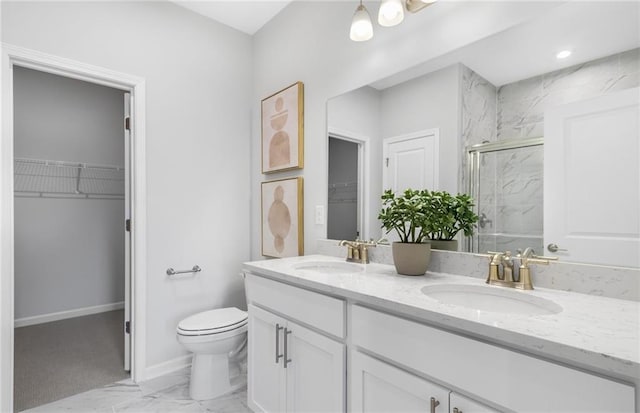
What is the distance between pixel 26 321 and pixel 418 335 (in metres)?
3.85

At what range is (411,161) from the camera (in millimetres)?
1567

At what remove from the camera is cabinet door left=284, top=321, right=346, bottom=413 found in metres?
1.16

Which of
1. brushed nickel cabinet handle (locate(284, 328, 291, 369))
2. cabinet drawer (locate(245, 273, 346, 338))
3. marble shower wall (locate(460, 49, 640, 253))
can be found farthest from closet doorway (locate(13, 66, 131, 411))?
marble shower wall (locate(460, 49, 640, 253))

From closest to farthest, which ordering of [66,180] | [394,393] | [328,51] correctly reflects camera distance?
[394,393], [328,51], [66,180]

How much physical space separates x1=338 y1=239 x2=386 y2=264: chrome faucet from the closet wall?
306 centimetres

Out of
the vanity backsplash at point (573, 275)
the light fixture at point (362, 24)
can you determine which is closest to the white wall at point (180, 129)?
the light fixture at point (362, 24)

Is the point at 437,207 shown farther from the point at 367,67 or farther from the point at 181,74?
the point at 181,74

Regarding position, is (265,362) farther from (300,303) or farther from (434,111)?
(434,111)

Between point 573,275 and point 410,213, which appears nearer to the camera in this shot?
point 573,275

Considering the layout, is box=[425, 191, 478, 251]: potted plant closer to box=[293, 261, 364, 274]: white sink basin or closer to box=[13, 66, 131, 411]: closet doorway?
box=[293, 261, 364, 274]: white sink basin

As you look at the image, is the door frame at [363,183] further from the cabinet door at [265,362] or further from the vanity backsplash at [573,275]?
the cabinet door at [265,362]

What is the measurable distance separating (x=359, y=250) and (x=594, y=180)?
3.35 ft

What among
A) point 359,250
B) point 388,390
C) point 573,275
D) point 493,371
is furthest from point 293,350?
point 573,275

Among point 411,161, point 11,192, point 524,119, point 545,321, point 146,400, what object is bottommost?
point 146,400
